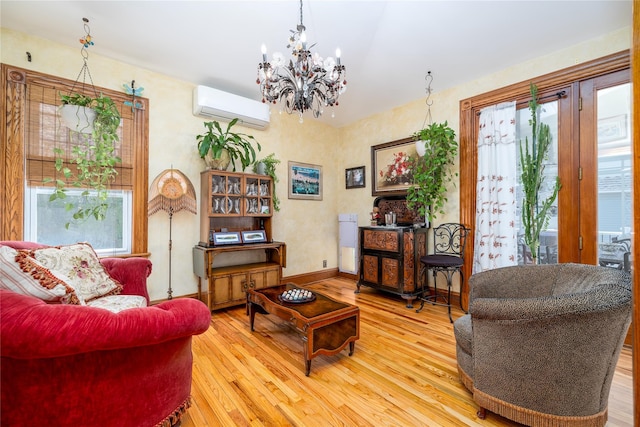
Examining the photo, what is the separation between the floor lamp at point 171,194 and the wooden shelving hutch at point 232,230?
22 cm

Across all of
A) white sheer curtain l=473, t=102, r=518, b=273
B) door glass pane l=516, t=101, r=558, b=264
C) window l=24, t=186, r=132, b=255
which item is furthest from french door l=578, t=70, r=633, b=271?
window l=24, t=186, r=132, b=255

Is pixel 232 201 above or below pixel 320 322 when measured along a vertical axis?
above

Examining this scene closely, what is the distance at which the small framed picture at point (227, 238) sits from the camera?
3.37m

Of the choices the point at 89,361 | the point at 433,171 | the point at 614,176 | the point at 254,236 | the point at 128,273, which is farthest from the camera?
the point at 254,236

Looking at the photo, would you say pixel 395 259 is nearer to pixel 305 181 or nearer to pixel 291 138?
pixel 305 181

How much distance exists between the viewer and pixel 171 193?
3070mm

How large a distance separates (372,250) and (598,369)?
2.67 m

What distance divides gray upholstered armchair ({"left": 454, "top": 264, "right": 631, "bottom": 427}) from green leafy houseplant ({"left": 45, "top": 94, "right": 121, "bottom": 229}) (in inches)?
134

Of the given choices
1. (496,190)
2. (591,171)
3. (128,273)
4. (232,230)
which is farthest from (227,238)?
(591,171)

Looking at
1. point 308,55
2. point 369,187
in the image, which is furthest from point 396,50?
point 369,187

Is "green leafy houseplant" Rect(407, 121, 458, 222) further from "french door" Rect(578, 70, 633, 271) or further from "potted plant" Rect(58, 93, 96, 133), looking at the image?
"potted plant" Rect(58, 93, 96, 133)

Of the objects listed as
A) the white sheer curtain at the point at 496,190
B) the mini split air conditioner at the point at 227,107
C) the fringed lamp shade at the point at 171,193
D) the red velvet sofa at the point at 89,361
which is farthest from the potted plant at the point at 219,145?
the white sheer curtain at the point at 496,190

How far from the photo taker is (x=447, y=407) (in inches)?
65.9

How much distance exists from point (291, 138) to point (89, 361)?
12.6 feet
